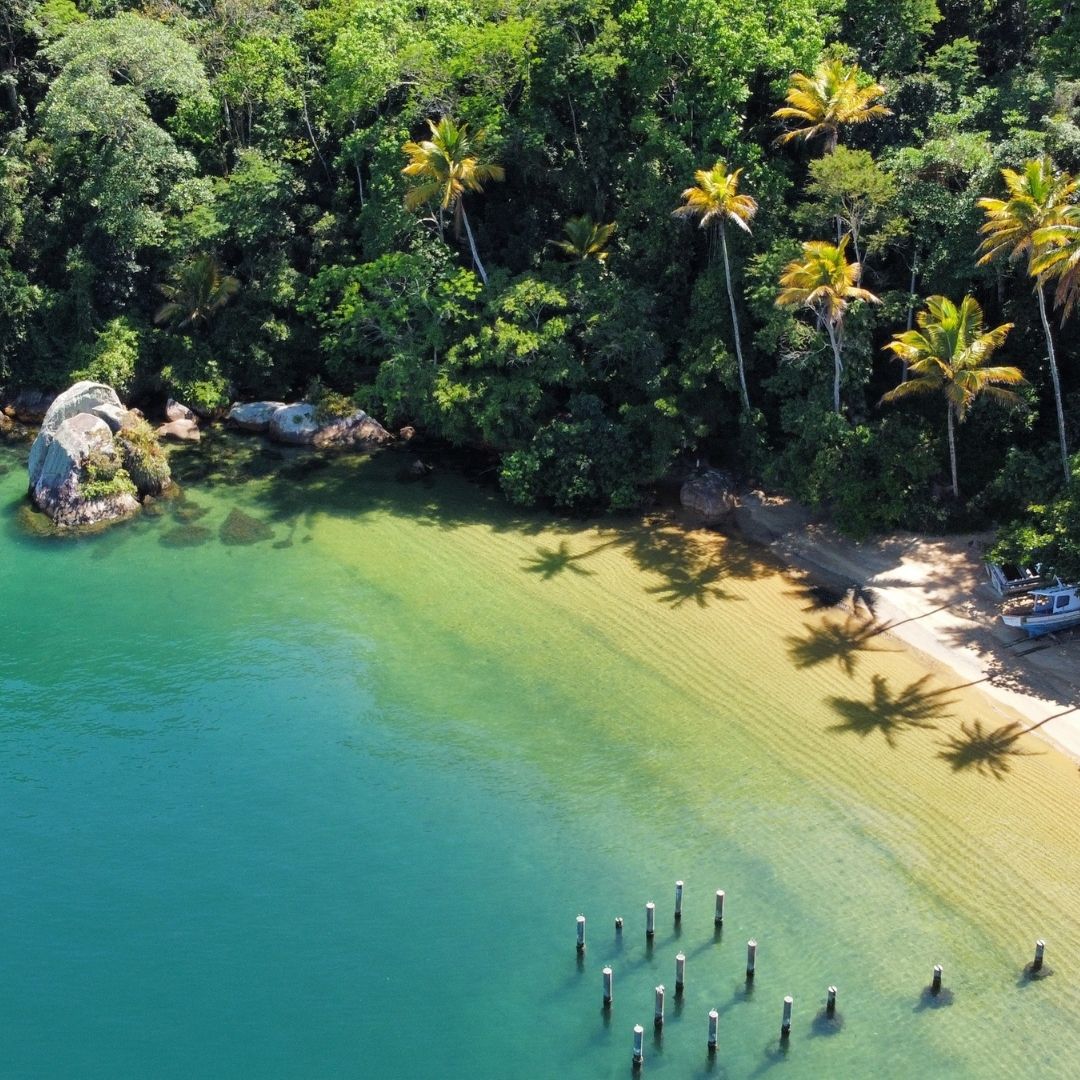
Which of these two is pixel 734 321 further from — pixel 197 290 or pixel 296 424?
pixel 197 290

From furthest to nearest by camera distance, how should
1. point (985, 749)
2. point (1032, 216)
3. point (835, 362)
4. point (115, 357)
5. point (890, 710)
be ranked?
point (115, 357) → point (835, 362) → point (1032, 216) → point (890, 710) → point (985, 749)

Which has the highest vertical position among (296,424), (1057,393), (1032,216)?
(1032,216)

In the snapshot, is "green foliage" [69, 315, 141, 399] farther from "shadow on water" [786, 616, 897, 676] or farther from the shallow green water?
"shadow on water" [786, 616, 897, 676]

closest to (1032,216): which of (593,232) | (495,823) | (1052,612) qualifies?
(1052,612)

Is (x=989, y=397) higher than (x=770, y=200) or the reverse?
the reverse

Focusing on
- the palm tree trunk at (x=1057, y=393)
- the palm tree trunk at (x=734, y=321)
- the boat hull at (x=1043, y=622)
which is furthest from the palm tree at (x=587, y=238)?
the boat hull at (x=1043, y=622)

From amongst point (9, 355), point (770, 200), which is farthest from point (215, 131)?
point (770, 200)

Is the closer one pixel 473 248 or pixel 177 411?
pixel 473 248

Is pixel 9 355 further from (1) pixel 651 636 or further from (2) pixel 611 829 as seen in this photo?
(2) pixel 611 829
